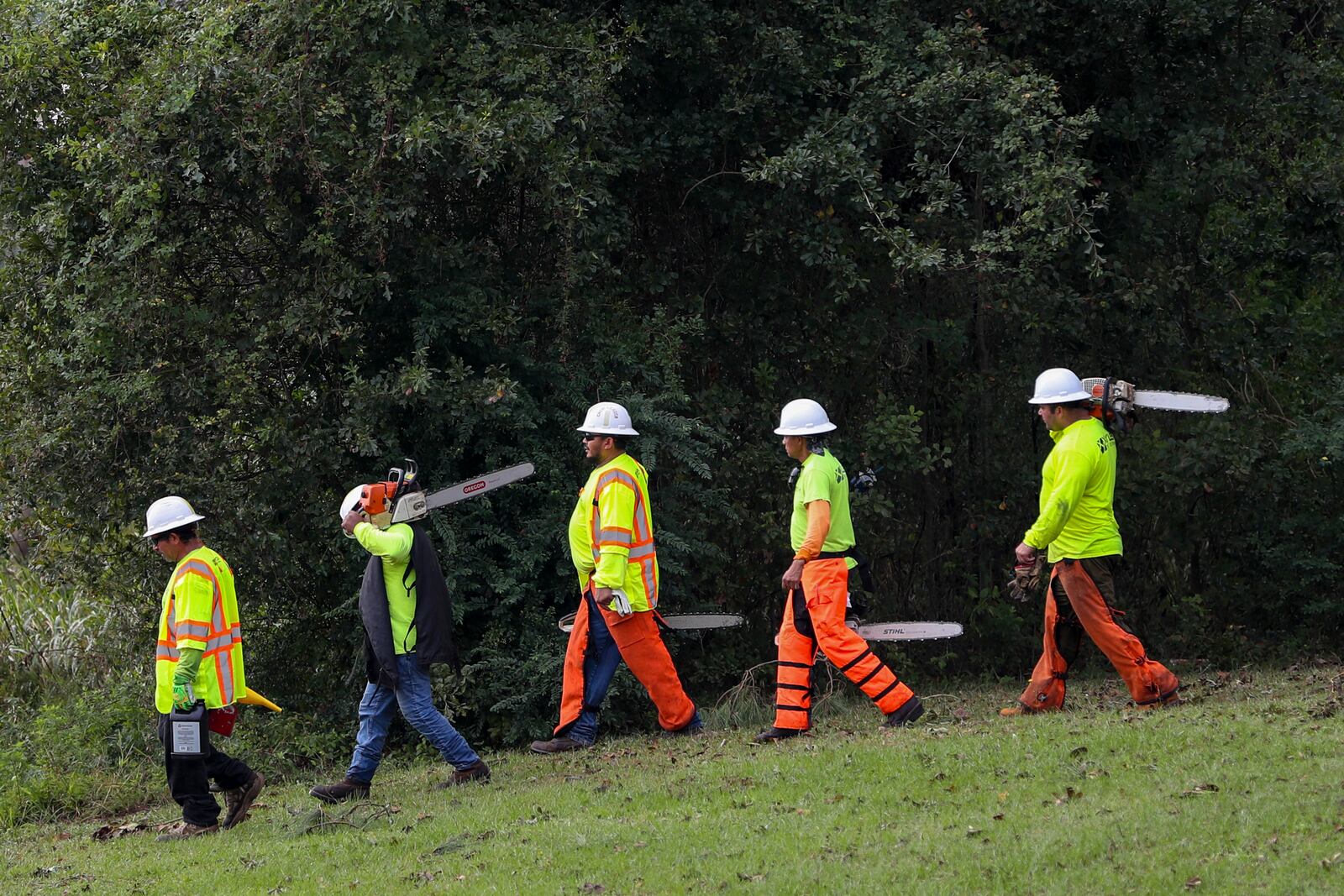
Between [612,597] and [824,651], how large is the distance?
1393 millimetres

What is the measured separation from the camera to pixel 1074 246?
12102mm

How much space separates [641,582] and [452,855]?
2.80 meters

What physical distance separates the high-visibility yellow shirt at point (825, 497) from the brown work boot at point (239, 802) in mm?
3590

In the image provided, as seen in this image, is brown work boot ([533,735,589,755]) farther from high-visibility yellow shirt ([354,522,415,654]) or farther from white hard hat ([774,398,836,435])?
white hard hat ([774,398,836,435])

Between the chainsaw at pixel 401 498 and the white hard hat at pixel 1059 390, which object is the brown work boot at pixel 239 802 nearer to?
the chainsaw at pixel 401 498

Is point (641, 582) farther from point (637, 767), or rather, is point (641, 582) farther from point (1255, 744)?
point (1255, 744)

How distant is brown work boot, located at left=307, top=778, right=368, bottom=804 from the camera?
26.6 feet

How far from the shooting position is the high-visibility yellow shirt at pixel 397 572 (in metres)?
8.02

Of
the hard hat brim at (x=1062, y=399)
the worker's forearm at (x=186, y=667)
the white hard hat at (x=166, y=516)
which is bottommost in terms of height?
the worker's forearm at (x=186, y=667)

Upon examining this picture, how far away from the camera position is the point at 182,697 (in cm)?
776

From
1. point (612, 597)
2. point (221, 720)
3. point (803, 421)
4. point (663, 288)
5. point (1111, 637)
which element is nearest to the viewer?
point (221, 720)

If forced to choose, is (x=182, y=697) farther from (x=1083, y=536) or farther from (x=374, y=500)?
(x=1083, y=536)

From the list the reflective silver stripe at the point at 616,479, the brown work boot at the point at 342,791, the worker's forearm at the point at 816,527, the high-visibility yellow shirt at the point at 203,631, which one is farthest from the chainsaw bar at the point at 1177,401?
the high-visibility yellow shirt at the point at 203,631

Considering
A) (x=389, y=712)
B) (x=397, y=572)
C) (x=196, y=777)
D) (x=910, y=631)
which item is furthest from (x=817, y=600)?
(x=196, y=777)
